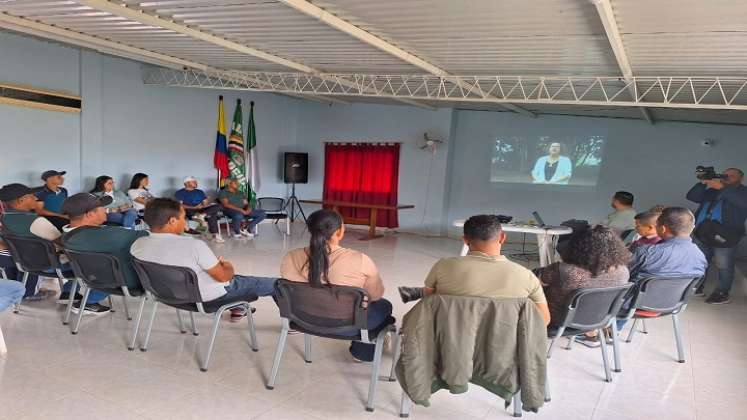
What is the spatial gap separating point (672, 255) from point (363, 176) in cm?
709

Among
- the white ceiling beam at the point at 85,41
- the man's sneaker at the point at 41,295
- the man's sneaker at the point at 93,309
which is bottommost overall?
the man's sneaker at the point at 41,295

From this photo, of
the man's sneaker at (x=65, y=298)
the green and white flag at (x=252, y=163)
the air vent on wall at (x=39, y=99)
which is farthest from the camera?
the green and white flag at (x=252, y=163)

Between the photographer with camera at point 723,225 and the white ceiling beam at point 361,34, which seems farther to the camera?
the photographer with camera at point 723,225

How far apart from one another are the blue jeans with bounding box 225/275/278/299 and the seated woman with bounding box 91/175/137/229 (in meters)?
3.83

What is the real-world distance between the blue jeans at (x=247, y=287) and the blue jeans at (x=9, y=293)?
3.64 feet

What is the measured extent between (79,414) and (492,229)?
6.80 ft

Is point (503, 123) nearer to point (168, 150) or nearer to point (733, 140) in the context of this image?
point (733, 140)

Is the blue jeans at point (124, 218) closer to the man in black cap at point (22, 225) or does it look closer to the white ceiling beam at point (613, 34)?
the man in black cap at point (22, 225)

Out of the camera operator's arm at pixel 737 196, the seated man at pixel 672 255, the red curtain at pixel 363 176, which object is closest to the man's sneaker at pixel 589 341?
the seated man at pixel 672 255

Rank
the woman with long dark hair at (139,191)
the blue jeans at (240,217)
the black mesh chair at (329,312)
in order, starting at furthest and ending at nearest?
the blue jeans at (240,217)
the woman with long dark hair at (139,191)
the black mesh chair at (329,312)

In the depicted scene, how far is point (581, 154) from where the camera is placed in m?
8.63

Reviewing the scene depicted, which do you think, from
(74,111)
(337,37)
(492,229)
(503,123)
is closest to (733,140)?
(503,123)

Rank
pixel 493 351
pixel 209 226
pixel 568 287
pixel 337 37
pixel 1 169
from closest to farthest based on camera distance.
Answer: pixel 493 351, pixel 568 287, pixel 337 37, pixel 1 169, pixel 209 226

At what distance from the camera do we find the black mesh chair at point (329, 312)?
7.87 feet
